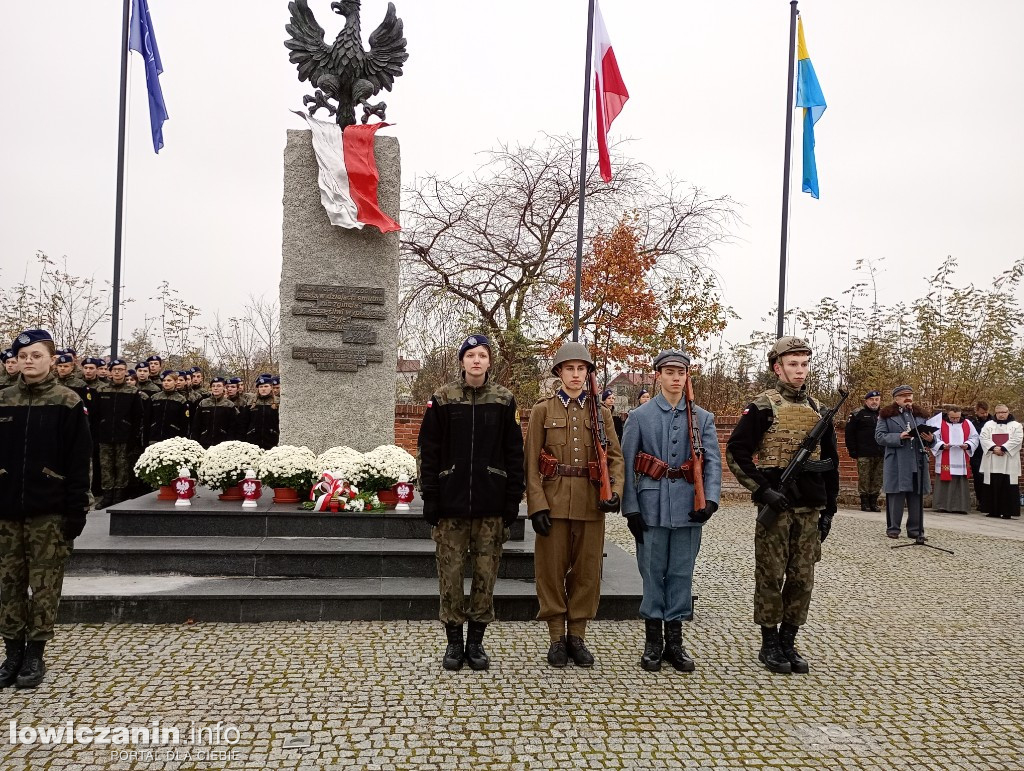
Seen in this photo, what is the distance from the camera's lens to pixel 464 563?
4.48 m

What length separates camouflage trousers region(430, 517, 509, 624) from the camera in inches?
172

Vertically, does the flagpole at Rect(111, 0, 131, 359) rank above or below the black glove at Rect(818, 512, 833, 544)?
above

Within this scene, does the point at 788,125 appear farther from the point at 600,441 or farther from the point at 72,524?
the point at 72,524

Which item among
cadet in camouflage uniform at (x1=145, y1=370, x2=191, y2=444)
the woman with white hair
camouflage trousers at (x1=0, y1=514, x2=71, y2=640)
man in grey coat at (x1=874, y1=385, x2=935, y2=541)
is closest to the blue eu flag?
cadet in camouflage uniform at (x1=145, y1=370, x2=191, y2=444)

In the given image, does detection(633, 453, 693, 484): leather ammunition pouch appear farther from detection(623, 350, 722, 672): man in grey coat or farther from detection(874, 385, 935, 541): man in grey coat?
detection(874, 385, 935, 541): man in grey coat

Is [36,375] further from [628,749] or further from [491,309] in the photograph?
[491,309]

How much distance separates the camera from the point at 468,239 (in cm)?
1581

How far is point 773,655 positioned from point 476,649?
70.1 inches

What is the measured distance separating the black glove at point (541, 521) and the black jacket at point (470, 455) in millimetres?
131

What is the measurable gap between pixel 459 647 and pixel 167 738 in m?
1.60

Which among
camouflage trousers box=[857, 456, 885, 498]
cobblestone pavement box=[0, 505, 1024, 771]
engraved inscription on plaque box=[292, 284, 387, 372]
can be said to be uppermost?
engraved inscription on plaque box=[292, 284, 387, 372]

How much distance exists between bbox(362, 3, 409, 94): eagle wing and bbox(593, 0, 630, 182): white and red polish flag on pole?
2889 millimetres

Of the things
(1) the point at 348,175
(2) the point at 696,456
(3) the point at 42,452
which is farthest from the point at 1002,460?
(3) the point at 42,452

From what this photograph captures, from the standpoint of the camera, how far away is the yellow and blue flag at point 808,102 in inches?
446
